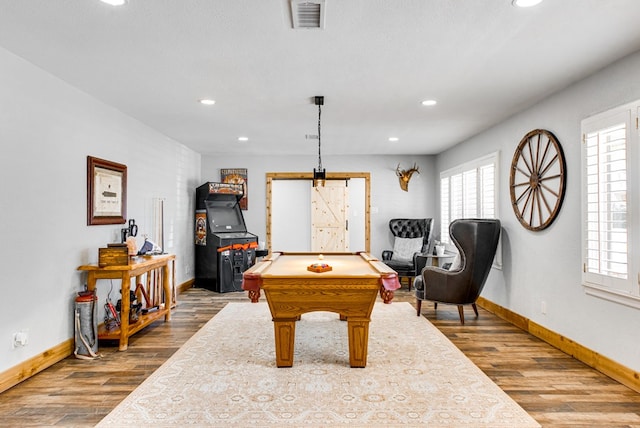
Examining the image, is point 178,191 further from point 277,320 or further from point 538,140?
point 538,140

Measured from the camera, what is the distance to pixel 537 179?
4168 mm

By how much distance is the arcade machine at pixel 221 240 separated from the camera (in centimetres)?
662

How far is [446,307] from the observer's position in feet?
17.9

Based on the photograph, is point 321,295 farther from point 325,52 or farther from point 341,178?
point 341,178

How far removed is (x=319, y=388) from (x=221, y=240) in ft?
13.7

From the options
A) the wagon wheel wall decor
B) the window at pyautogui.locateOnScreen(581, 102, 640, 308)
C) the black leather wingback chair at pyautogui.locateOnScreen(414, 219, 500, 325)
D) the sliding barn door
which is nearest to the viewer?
the window at pyautogui.locateOnScreen(581, 102, 640, 308)

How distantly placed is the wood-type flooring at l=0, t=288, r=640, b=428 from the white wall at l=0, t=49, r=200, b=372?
411mm

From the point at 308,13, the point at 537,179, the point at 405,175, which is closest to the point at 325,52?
the point at 308,13

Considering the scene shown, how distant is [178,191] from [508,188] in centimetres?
482

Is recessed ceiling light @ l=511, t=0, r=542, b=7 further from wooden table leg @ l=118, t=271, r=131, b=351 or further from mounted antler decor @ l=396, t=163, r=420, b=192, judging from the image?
mounted antler decor @ l=396, t=163, r=420, b=192

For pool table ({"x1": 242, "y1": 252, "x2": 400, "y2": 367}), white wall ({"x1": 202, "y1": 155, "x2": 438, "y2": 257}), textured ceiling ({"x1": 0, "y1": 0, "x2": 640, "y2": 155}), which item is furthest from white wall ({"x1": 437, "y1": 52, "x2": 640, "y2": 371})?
white wall ({"x1": 202, "y1": 155, "x2": 438, "y2": 257})

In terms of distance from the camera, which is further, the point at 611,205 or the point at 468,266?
the point at 468,266

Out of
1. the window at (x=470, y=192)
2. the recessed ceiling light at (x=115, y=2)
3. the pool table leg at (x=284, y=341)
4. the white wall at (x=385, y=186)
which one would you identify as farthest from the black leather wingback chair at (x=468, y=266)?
the recessed ceiling light at (x=115, y=2)

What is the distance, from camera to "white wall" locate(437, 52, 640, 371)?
3.04 meters
